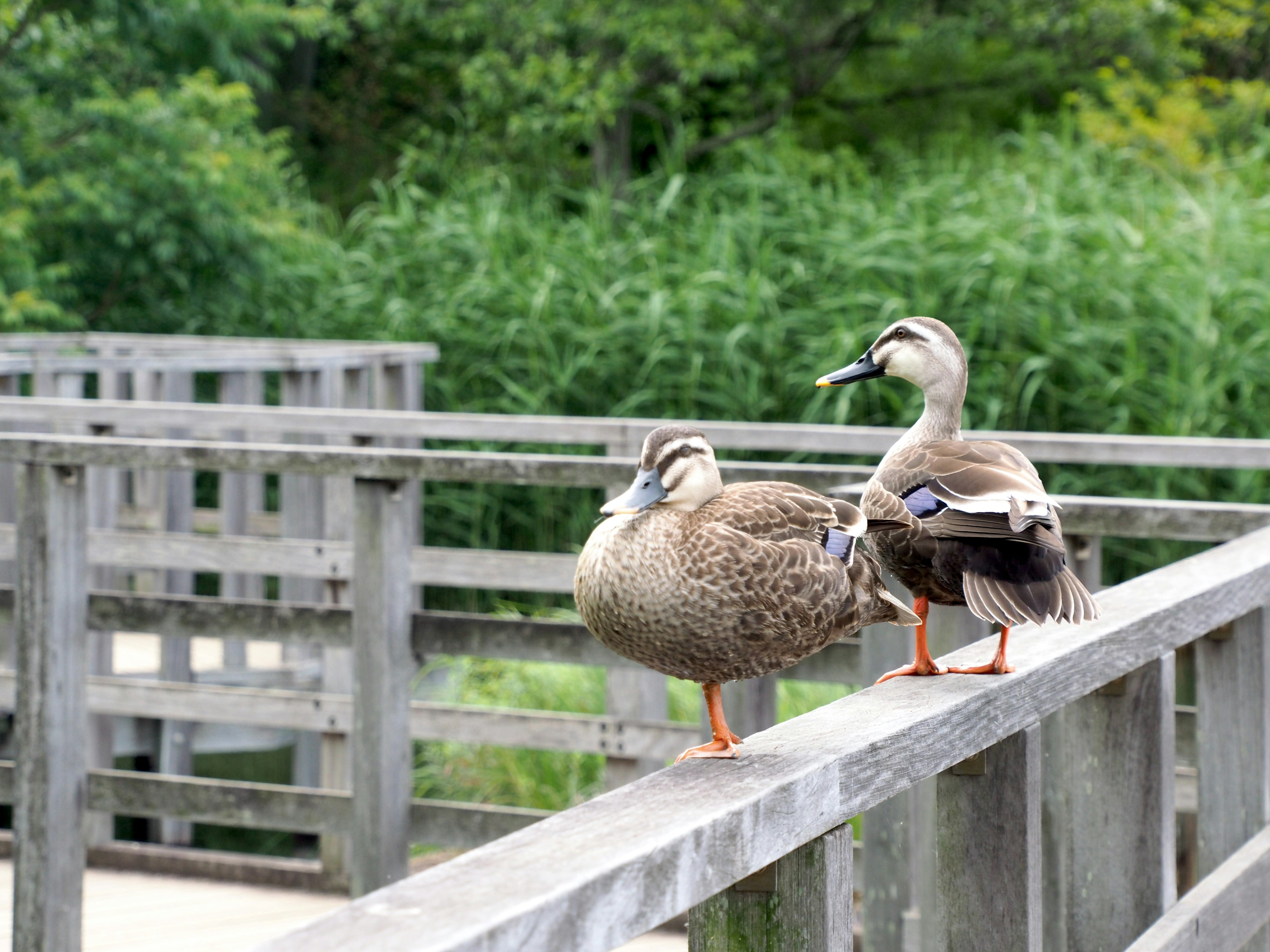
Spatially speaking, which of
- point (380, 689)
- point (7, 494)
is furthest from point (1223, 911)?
point (7, 494)

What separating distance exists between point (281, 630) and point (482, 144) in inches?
362

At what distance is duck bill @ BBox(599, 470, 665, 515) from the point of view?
134 cm

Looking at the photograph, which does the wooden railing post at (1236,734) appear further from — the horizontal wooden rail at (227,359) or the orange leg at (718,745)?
the horizontal wooden rail at (227,359)

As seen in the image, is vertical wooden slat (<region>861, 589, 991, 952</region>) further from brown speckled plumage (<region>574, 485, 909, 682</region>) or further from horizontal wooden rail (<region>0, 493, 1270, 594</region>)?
brown speckled plumage (<region>574, 485, 909, 682</region>)

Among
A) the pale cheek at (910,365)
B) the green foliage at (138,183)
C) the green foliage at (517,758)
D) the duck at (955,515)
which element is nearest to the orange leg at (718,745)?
the duck at (955,515)

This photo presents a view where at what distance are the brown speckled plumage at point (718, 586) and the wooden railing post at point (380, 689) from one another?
1995 mm

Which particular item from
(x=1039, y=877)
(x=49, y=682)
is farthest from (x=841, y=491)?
(x=49, y=682)

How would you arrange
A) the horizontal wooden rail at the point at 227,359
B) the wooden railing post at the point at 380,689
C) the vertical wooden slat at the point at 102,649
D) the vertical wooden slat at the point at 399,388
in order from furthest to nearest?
the vertical wooden slat at the point at 399,388 < the horizontal wooden rail at the point at 227,359 < the vertical wooden slat at the point at 102,649 < the wooden railing post at the point at 380,689

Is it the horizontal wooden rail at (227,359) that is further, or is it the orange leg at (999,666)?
the horizontal wooden rail at (227,359)

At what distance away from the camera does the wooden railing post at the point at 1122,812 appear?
216 cm

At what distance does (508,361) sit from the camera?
8047 millimetres

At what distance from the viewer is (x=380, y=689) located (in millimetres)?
3445

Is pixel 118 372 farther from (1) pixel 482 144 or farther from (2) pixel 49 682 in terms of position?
(1) pixel 482 144

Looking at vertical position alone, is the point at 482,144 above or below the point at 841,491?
above
